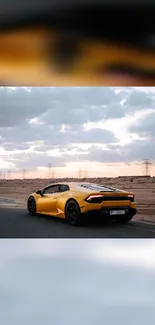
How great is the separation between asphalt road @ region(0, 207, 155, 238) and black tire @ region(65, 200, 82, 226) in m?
0.08

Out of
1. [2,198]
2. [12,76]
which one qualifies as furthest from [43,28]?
[2,198]

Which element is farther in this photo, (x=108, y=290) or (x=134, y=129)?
(x=134, y=129)

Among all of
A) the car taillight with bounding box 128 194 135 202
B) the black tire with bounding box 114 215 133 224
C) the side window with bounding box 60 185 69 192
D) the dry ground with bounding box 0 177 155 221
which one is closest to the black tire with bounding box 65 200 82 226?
the side window with bounding box 60 185 69 192

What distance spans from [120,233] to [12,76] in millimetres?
2832

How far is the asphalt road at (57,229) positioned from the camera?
6.62 metres

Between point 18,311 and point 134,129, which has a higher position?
point 134,129

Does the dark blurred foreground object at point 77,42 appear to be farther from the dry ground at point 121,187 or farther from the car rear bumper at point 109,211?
the car rear bumper at point 109,211

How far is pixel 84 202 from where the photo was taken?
6.57 meters

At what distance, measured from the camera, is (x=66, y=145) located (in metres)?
6.85

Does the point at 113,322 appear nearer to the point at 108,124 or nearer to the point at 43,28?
the point at 43,28

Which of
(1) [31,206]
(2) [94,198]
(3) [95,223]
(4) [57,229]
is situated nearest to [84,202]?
(2) [94,198]

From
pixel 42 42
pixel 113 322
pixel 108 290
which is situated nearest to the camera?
pixel 113 322

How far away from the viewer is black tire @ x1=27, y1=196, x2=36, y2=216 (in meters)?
6.95

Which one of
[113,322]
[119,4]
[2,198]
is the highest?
[119,4]
